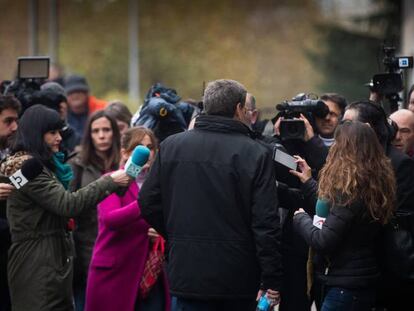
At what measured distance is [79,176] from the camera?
7.86m

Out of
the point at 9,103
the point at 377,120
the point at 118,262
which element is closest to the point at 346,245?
the point at 377,120

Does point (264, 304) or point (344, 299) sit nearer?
point (264, 304)

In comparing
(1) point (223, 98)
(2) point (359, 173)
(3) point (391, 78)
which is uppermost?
(3) point (391, 78)

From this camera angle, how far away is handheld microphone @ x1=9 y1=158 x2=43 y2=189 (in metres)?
6.24

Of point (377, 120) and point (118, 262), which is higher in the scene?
point (377, 120)

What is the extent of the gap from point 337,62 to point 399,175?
10.6 metres

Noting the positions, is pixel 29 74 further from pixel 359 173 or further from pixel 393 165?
pixel 359 173

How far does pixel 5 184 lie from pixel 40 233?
40cm

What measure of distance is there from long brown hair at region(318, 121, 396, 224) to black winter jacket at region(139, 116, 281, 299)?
353mm

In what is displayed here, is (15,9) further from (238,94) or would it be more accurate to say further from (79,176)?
(238,94)

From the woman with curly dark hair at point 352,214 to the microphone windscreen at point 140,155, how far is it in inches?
44.0

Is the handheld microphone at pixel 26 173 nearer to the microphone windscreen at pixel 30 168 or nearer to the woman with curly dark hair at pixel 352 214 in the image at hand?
the microphone windscreen at pixel 30 168

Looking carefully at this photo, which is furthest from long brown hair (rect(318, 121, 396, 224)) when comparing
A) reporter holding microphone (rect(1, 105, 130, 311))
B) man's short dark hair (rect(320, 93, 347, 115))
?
man's short dark hair (rect(320, 93, 347, 115))

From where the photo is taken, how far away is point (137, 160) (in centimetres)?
634
